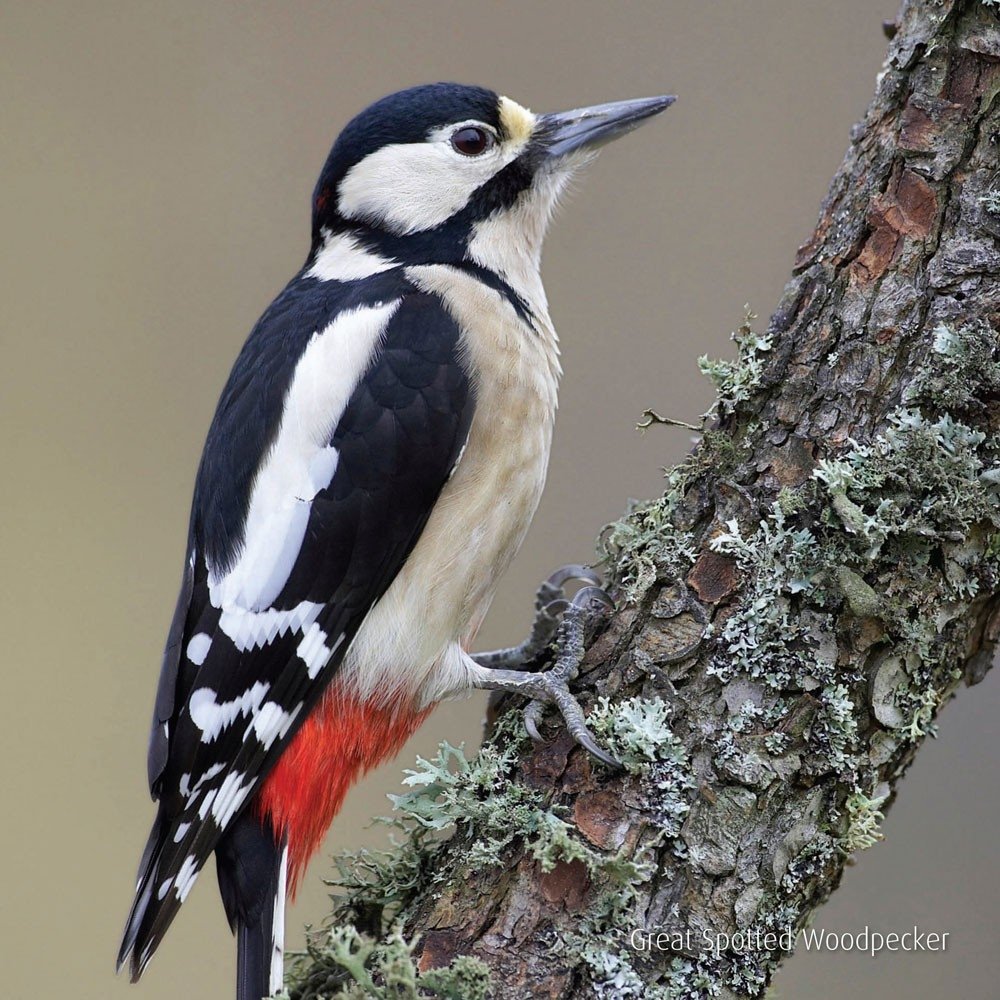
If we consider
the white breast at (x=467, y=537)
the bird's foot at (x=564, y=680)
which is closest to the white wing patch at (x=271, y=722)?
the white breast at (x=467, y=537)

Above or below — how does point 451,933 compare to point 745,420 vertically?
below

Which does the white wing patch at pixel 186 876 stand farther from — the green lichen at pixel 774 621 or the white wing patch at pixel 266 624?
the green lichen at pixel 774 621

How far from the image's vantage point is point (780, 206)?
304 centimetres

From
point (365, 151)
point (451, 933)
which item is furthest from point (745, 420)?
point (365, 151)

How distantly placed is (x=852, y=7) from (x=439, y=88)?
Answer: 1546 mm

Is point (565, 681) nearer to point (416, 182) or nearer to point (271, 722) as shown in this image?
point (271, 722)

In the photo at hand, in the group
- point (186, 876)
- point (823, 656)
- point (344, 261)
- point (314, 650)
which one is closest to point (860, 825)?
point (823, 656)

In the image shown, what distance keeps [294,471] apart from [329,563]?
0.14 meters

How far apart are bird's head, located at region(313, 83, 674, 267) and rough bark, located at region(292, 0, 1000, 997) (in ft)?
2.20

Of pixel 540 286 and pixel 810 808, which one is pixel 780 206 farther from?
pixel 810 808

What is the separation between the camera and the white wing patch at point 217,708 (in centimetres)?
169

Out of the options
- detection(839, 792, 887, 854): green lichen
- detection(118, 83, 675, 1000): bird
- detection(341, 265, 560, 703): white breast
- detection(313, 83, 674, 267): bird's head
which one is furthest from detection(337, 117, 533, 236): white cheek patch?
detection(839, 792, 887, 854): green lichen

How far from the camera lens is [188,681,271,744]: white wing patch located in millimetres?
1688

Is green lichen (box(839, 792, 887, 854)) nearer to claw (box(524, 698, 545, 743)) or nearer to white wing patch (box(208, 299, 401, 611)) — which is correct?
claw (box(524, 698, 545, 743))
